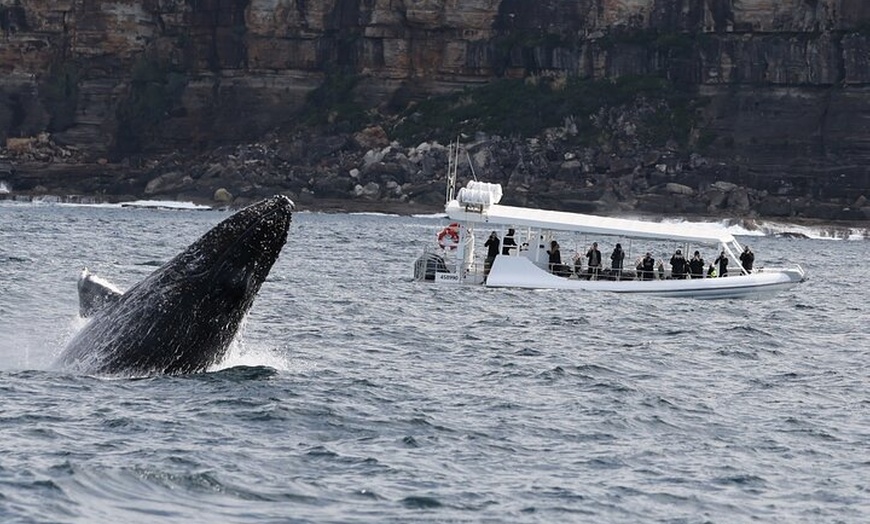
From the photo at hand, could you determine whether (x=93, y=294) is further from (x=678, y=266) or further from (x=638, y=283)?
(x=678, y=266)

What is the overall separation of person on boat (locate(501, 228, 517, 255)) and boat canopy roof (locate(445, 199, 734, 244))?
0.63 m

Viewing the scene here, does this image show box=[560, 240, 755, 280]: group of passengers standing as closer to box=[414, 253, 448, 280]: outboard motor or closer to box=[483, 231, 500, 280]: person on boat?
box=[483, 231, 500, 280]: person on boat

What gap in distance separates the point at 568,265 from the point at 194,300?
89.4 feet

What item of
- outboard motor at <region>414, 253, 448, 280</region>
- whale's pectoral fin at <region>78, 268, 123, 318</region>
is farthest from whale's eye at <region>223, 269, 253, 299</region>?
outboard motor at <region>414, 253, 448, 280</region>

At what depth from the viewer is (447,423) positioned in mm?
20641

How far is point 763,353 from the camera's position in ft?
101

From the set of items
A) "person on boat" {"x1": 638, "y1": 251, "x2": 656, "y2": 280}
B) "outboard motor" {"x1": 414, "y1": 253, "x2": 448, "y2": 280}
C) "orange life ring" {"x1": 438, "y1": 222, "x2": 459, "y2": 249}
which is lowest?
"outboard motor" {"x1": 414, "y1": 253, "x2": 448, "y2": 280}

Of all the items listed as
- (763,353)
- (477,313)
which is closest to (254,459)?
(763,353)

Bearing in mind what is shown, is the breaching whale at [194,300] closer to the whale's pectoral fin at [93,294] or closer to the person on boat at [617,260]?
the whale's pectoral fin at [93,294]

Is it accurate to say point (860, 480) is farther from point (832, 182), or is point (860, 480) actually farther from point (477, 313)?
point (832, 182)

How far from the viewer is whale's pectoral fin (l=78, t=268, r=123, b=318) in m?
20.2

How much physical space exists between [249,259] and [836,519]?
22.5ft

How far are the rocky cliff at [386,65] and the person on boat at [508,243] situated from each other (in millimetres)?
78827

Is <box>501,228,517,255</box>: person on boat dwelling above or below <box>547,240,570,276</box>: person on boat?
above
